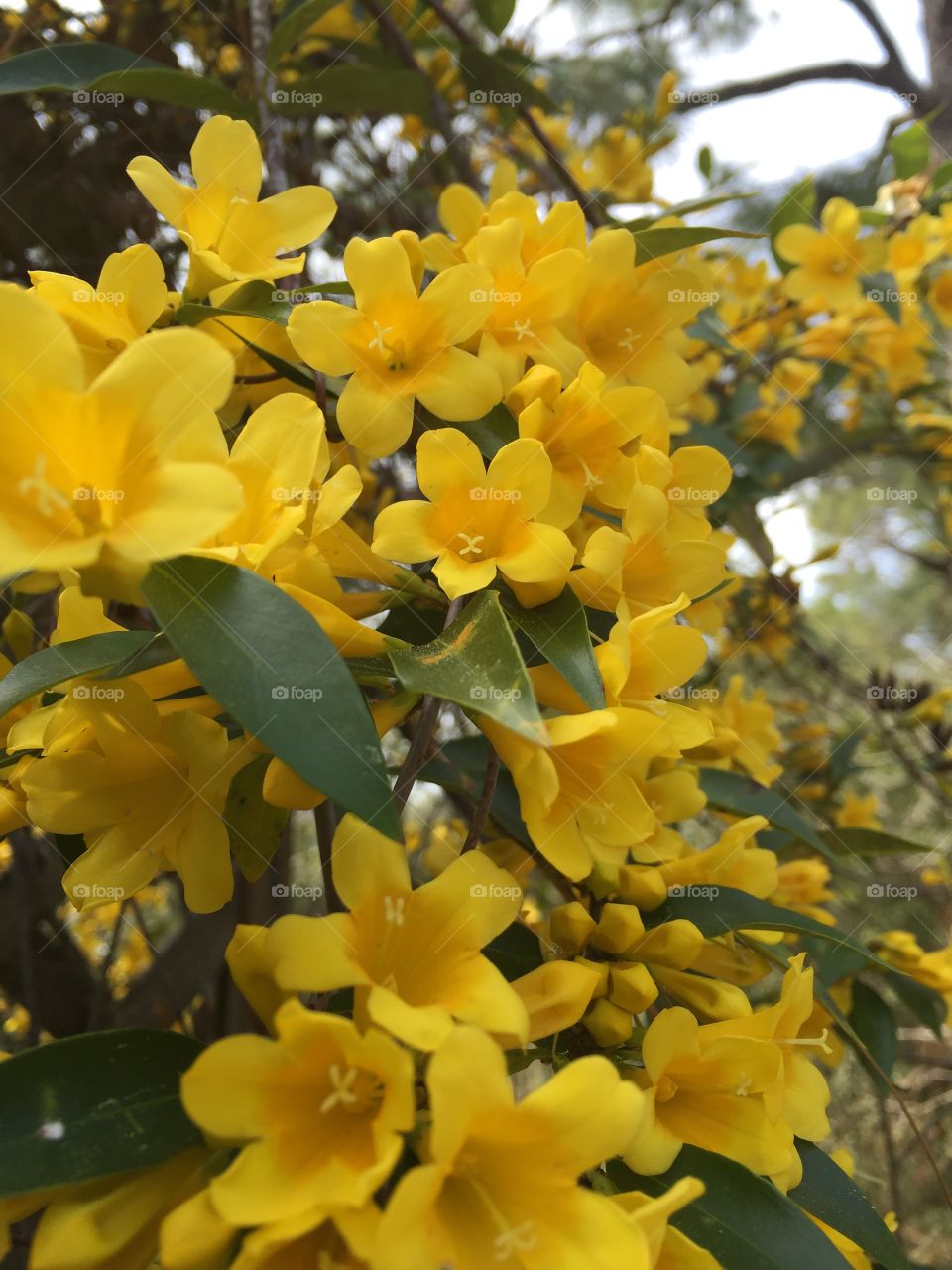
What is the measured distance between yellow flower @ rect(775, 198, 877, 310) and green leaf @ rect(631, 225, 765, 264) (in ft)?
2.86

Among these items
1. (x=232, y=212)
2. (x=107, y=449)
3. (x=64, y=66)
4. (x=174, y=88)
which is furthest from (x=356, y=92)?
(x=107, y=449)

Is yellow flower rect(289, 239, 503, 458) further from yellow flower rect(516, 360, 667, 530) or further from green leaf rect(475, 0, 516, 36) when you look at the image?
green leaf rect(475, 0, 516, 36)

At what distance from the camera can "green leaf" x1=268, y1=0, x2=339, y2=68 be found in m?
1.25

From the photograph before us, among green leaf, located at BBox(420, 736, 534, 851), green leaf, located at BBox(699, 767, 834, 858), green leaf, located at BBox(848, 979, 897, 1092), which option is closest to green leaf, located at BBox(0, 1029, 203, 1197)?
green leaf, located at BBox(420, 736, 534, 851)

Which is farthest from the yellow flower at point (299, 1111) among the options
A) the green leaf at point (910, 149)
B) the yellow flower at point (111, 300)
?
the green leaf at point (910, 149)

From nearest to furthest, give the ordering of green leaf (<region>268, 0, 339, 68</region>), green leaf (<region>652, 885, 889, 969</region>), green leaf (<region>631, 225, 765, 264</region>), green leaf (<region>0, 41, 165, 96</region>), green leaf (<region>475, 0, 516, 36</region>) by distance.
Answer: green leaf (<region>652, 885, 889, 969</region>), green leaf (<region>631, 225, 765, 264</region>), green leaf (<region>0, 41, 165, 96</region>), green leaf (<region>268, 0, 339, 68</region>), green leaf (<region>475, 0, 516, 36</region>)

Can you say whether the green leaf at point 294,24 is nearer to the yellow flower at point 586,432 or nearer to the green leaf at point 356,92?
the green leaf at point 356,92

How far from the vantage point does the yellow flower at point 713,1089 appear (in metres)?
0.68

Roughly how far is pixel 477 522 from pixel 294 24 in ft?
3.19

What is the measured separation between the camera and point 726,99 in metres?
2.88

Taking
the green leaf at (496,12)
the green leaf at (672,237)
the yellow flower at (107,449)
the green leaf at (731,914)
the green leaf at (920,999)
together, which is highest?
the green leaf at (496,12)

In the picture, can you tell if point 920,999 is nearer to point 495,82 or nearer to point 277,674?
point 277,674

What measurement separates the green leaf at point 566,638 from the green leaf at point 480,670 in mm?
52

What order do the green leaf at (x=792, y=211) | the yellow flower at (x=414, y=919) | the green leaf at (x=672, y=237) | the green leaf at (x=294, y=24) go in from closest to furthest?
the yellow flower at (x=414, y=919)
the green leaf at (x=672, y=237)
the green leaf at (x=294, y=24)
the green leaf at (x=792, y=211)
